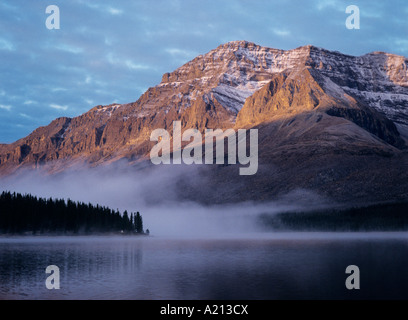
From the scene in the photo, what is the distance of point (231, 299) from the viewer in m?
59.5

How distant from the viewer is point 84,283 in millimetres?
72125

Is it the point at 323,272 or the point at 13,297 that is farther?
the point at 323,272

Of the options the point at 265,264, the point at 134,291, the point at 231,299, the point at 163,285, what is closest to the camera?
the point at 231,299

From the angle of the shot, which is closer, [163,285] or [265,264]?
[163,285]

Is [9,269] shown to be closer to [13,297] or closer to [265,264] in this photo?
[13,297]

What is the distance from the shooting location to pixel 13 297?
6050 centimetres
